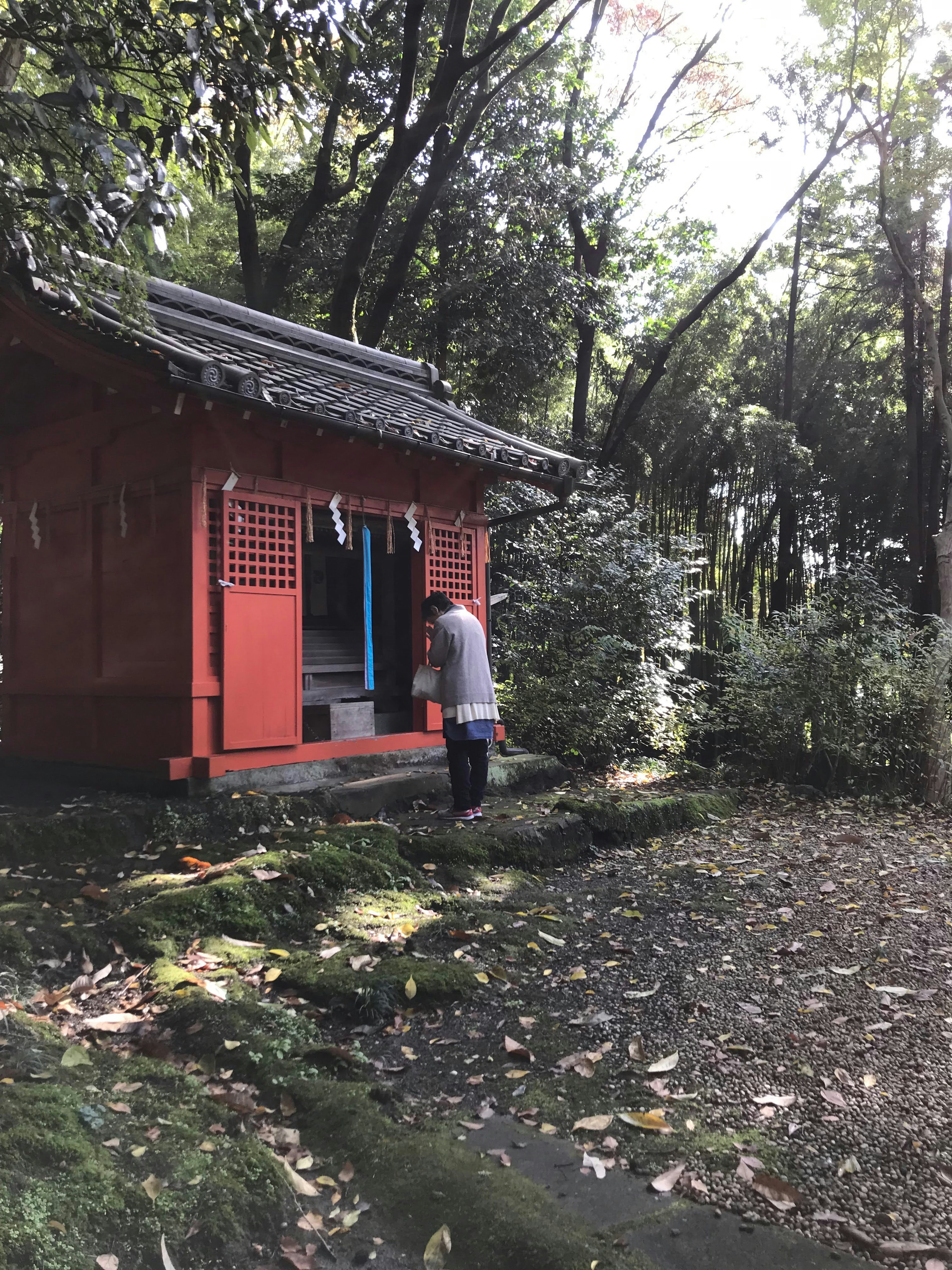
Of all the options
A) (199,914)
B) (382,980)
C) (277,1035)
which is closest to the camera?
(277,1035)

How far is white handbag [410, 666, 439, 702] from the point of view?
7004 mm

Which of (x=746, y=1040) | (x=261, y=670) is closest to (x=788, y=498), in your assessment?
(x=261, y=670)

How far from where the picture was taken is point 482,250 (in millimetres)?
13188

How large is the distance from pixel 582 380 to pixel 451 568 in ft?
29.9

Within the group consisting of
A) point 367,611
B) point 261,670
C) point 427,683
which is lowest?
point 427,683

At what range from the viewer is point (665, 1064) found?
11.2 ft

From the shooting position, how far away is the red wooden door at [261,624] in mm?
6523

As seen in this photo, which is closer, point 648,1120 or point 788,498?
point 648,1120

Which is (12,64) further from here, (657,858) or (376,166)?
(657,858)

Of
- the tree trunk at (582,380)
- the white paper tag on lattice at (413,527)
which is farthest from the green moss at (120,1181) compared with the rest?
the tree trunk at (582,380)

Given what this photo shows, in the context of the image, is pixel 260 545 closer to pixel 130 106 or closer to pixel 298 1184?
pixel 130 106

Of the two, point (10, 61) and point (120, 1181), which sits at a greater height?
point (10, 61)

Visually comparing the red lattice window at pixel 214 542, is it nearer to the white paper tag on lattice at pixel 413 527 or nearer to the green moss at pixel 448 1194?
the white paper tag on lattice at pixel 413 527

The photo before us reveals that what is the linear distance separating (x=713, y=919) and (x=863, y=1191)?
2759mm
